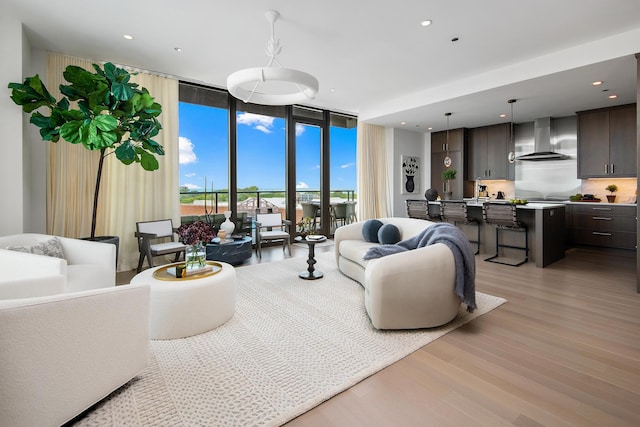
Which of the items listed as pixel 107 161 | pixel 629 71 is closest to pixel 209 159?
pixel 107 161

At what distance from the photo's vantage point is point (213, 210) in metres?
6.10

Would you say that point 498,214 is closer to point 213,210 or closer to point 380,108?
point 380,108

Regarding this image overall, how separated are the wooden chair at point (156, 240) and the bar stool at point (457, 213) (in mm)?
4562

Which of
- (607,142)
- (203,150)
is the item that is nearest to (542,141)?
(607,142)

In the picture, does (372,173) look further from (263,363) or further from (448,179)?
(263,363)

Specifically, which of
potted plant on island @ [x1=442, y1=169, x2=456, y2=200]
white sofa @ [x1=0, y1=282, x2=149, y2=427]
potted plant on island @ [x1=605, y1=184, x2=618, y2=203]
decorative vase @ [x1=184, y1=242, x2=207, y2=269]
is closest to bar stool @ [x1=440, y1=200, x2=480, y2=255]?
potted plant on island @ [x1=442, y1=169, x2=456, y2=200]

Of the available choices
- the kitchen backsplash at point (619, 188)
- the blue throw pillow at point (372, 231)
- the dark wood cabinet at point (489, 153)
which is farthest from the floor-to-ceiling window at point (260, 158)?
the kitchen backsplash at point (619, 188)

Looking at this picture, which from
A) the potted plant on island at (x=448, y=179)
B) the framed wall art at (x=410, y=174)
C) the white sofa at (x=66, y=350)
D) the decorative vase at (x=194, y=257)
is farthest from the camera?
the framed wall art at (x=410, y=174)

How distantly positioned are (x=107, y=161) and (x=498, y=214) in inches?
234

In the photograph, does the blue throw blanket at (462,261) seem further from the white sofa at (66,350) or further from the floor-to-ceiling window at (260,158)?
the floor-to-ceiling window at (260,158)

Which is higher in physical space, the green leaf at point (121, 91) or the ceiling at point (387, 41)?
the ceiling at point (387, 41)

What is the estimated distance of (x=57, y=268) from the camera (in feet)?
7.35

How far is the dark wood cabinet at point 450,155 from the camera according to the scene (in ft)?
26.2

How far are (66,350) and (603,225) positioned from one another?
313 inches
